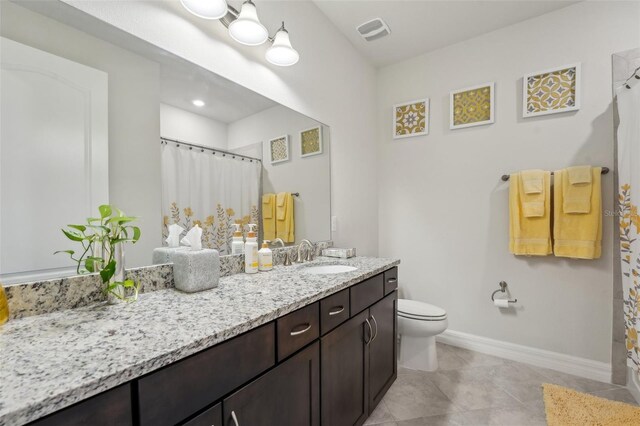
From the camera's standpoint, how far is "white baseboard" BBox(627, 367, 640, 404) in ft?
5.55

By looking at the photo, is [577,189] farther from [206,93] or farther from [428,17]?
[206,93]

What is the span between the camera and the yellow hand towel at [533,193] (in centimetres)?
200

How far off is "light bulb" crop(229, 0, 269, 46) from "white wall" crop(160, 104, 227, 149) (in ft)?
1.36

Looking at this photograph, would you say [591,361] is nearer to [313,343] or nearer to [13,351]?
[313,343]

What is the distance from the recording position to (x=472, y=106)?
2367mm

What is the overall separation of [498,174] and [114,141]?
2.53m

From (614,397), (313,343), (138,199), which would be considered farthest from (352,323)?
(614,397)

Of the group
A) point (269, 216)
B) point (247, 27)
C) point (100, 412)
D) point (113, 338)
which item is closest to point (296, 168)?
point (269, 216)

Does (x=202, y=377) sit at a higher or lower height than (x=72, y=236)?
lower

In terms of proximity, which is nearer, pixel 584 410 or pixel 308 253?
pixel 584 410

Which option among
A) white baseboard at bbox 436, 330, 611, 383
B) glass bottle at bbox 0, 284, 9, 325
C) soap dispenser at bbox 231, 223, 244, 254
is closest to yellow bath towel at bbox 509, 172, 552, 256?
white baseboard at bbox 436, 330, 611, 383

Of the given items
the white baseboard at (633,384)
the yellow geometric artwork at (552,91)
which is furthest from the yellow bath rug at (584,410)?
the yellow geometric artwork at (552,91)

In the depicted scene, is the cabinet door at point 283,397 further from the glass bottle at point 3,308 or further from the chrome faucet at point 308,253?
the chrome faucet at point 308,253

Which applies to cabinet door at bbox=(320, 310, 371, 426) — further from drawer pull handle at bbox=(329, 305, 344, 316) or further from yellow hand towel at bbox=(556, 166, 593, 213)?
yellow hand towel at bbox=(556, 166, 593, 213)
